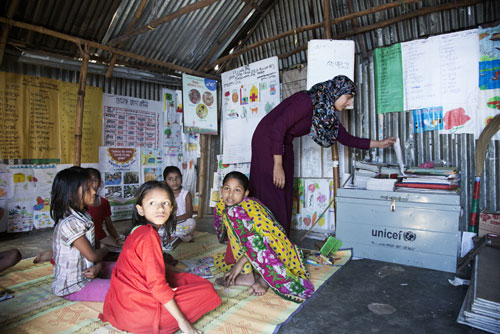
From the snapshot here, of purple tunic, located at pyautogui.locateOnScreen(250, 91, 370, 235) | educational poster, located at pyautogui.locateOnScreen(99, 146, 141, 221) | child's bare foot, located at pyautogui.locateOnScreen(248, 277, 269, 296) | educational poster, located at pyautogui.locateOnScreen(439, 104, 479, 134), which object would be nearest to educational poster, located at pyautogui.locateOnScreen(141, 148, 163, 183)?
educational poster, located at pyautogui.locateOnScreen(99, 146, 141, 221)

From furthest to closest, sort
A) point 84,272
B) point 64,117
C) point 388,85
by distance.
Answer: point 64,117, point 388,85, point 84,272

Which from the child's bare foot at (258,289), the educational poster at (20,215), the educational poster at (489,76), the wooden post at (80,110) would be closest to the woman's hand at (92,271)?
the child's bare foot at (258,289)

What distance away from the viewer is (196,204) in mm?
5594

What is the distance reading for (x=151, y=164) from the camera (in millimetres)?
5305

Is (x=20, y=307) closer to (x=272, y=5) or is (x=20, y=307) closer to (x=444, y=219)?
(x=444, y=219)

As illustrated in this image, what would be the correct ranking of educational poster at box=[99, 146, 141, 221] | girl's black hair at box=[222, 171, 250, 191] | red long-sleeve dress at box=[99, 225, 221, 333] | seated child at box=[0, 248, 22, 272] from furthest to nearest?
educational poster at box=[99, 146, 141, 221] → girl's black hair at box=[222, 171, 250, 191] → seated child at box=[0, 248, 22, 272] → red long-sleeve dress at box=[99, 225, 221, 333]

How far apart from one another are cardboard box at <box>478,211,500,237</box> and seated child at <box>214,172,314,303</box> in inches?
73.2

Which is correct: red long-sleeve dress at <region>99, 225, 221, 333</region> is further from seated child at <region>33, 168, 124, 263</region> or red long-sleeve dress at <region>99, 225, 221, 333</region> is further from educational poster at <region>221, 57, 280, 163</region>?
educational poster at <region>221, 57, 280, 163</region>

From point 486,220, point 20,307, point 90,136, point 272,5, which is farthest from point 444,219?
point 90,136

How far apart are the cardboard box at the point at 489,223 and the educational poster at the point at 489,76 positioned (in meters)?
0.81

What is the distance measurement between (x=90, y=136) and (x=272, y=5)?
339 centimetres

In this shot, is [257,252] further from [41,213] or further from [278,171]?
[41,213]

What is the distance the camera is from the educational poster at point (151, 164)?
5211 millimetres

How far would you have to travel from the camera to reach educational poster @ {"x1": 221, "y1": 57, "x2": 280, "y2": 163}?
4.63 m
